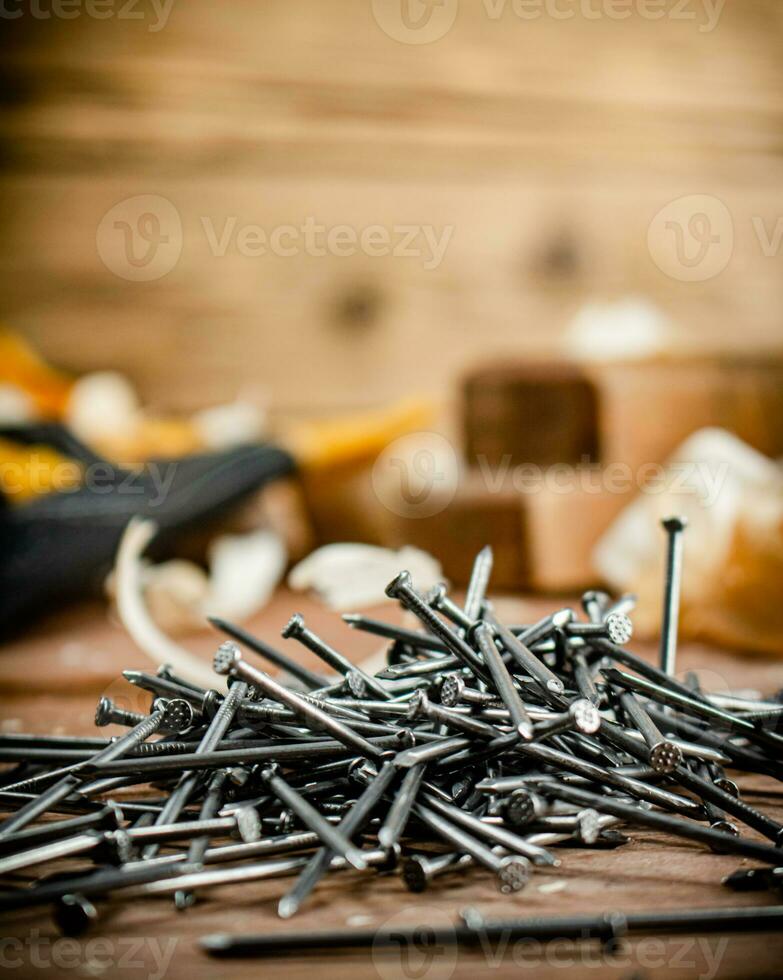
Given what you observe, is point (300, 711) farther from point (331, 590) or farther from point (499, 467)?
point (499, 467)

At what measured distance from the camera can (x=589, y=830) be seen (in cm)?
34

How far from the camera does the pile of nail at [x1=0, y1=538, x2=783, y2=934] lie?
1.03 ft

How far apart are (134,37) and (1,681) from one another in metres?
0.99

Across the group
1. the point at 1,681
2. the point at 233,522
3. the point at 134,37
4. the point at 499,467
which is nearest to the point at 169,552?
the point at 233,522
